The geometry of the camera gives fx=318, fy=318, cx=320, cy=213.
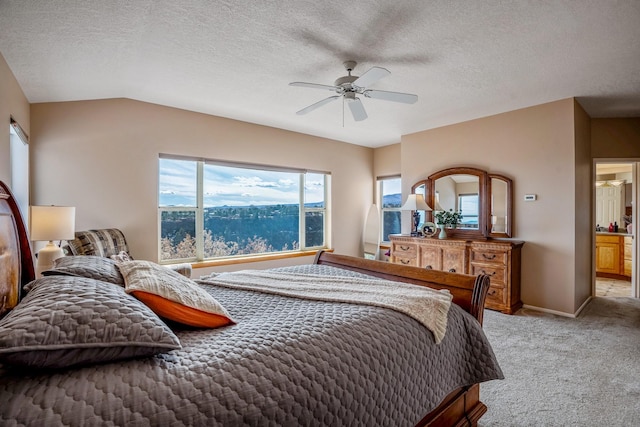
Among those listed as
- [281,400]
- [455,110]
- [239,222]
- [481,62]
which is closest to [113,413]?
[281,400]

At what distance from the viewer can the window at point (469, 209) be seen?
4.50 metres

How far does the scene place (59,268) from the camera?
144cm

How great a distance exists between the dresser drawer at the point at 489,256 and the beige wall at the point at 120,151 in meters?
2.92

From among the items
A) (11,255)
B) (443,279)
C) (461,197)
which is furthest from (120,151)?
(461,197)

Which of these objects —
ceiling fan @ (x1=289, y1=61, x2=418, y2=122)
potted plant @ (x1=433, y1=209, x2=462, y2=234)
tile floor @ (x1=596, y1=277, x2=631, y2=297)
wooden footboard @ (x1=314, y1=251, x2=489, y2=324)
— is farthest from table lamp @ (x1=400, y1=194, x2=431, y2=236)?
tile floor @ (x1=596, y1=277, x2=631, y2=297)

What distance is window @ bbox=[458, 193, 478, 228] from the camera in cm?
450

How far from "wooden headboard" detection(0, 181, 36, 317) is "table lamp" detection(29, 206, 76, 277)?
2.87 ft

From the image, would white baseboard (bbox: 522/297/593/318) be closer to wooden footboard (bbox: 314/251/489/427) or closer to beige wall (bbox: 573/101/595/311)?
beige wall (bbox: 573/101/595/311)

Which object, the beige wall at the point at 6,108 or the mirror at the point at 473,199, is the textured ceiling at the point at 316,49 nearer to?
the beige wall at the point at 6,108

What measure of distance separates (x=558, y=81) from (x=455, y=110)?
111 centimetres

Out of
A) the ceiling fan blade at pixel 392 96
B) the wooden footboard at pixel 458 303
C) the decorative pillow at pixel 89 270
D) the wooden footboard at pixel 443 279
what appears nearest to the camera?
the decorative pillow at pixel 89 270

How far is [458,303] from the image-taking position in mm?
1864

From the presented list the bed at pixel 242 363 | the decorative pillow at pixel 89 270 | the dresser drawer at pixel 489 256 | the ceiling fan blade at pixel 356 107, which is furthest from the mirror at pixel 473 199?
the decorative pillow at pixel 89 270

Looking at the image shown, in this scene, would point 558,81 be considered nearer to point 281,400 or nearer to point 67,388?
point 281,400
